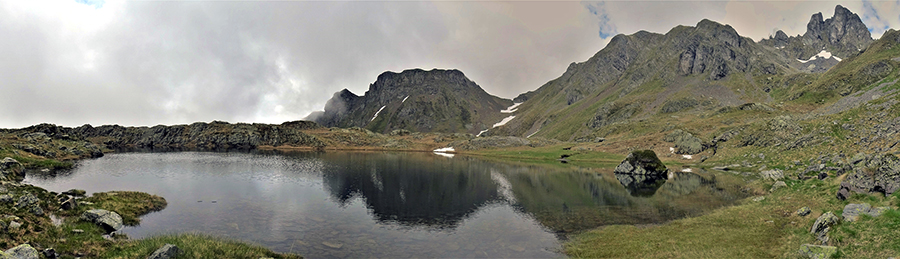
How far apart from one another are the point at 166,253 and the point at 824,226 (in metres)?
41.3

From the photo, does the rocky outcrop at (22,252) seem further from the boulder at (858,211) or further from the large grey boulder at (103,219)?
the boulder at (858,211)

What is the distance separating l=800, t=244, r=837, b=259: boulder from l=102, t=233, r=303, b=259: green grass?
32.2m

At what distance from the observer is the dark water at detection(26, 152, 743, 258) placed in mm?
30344

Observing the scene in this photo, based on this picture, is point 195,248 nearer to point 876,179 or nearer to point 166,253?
point 166,253

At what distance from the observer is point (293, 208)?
42.9 metres

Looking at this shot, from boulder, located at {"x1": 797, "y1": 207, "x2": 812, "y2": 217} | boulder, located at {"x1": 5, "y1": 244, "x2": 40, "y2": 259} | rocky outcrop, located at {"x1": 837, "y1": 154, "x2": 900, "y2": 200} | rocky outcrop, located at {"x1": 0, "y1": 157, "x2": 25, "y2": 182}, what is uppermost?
rocky outcrop, located at {"x1": 0, "y1": 157, "x2": 25, "y2": 182}

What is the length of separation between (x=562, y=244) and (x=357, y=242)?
17.6 metres

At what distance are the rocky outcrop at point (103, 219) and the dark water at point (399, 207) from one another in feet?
4.39

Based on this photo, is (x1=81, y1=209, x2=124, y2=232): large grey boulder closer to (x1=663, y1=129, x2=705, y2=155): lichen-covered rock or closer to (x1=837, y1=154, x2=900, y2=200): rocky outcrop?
(x1=837, y1=154, x2=900, y2=200): rocky outcrop

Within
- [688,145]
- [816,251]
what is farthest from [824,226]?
[688,145]

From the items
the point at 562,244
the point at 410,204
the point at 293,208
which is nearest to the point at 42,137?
the point at 293,208

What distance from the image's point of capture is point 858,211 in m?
22.6

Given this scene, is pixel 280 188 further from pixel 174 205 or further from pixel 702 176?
pixel 702 176

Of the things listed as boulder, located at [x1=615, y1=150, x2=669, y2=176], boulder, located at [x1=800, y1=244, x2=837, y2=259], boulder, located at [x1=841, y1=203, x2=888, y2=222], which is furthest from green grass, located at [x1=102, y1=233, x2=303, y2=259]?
boulder, located at [x1=615, y1=150, x2=669, y2=176]
